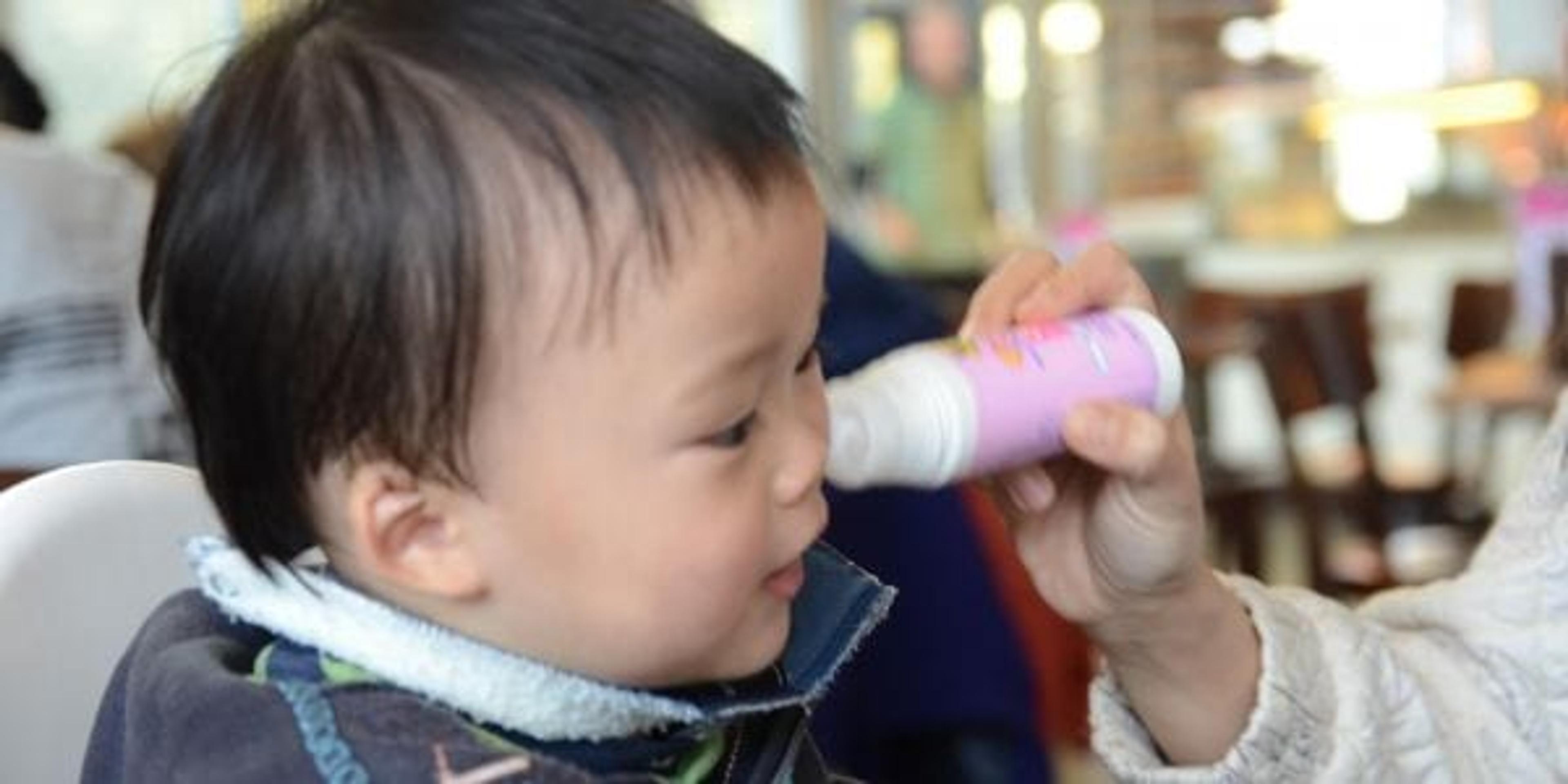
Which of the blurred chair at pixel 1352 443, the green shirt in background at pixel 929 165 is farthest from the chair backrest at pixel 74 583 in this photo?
the green shirt in background at pixel 929 165

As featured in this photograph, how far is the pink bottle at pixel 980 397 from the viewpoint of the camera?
76 centimetres

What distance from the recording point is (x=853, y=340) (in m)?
1.42

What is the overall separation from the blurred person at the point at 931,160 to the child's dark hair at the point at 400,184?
5.04 m

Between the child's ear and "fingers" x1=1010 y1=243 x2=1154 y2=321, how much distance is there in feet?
0.91

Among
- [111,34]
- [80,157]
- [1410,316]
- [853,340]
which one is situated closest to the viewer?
[853,340]

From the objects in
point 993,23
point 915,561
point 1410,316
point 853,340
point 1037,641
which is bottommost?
point 1410,316

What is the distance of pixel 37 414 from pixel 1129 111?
208 inches

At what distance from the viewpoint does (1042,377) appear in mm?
782

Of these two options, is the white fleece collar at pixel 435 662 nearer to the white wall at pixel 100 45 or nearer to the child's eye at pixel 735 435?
the child's eye at pixel 735 435

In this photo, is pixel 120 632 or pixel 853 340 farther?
pixel 853 340

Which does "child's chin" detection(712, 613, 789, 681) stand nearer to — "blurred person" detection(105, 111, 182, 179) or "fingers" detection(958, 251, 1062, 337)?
"fingers" detection(958, 251, 1062, 337)

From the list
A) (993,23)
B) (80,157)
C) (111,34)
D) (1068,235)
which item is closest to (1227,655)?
(80,157)

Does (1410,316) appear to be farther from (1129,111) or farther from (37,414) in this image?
(37,414)

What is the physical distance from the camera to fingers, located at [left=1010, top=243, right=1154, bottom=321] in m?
0.84
